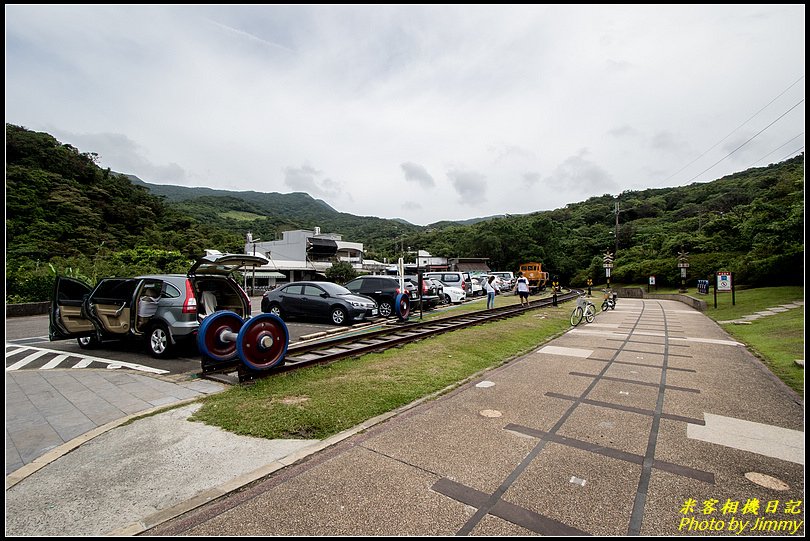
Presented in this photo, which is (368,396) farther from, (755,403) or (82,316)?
(82,316)

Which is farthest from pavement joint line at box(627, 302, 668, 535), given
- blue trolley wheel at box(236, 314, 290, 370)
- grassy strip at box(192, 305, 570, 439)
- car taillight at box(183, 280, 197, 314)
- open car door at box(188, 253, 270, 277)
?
car taillight at box(183, 280, 197, 314)

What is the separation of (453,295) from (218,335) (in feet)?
53.6

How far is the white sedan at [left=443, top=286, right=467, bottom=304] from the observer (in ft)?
70.5

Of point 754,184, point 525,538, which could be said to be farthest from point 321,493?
point 754,184

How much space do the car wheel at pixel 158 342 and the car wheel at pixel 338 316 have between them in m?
5.52

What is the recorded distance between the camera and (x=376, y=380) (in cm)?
586

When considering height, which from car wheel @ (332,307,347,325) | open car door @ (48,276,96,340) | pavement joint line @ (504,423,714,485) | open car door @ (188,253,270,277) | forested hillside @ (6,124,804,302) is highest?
forested hillside @ (6,124,804,302)

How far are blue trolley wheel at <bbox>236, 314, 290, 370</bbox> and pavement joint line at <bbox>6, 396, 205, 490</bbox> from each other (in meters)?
1.27

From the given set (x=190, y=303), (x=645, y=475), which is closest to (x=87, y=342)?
(x=190, y=303)

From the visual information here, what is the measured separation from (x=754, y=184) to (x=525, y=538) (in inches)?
2935

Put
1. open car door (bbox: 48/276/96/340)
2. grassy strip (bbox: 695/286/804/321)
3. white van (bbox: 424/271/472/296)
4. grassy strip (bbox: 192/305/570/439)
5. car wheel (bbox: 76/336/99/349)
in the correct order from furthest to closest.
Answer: white van (bbox: 424/271/472/296), grassy strip (bbox: 695/286/804/321), car wheel (bbox: 76/336/99/349), open car door (bbox: 48/276/96/340), grassy strip (bbox: 192/305/570/439)

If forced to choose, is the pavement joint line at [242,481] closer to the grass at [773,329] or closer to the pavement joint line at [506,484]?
the pavement joint line at [506,484]

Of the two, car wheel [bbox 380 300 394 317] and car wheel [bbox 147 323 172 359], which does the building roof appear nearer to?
car wheel [bbox 380 300 394 317]

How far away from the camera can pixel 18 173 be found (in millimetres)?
43875
